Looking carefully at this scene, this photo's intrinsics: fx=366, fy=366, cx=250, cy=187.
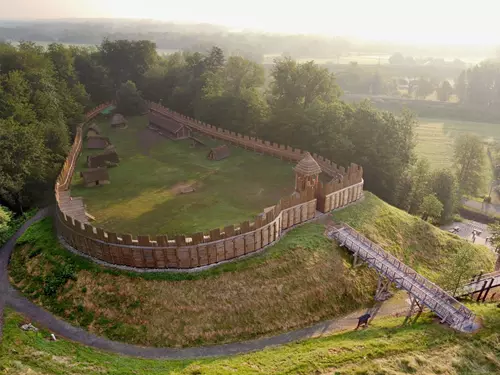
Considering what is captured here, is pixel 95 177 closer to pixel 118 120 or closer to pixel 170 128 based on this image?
pixel 170 128

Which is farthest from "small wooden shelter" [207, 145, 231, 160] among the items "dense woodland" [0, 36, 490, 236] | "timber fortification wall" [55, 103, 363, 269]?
"timber fortification wall" [55, 103, 363, 269]

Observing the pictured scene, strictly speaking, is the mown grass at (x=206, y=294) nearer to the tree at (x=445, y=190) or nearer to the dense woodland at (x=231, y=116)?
the dense woodland at (x=231, y=116)

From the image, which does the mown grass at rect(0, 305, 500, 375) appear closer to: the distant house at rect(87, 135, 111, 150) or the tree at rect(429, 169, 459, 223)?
the tree at rect(429, 169, 459, 223)

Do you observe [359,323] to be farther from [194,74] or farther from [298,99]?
[194,74]

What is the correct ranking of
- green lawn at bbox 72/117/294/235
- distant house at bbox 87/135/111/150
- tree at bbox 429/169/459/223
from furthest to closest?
distant house at bbox 87/135/111/150 < tree at bbox 429/169/459/223 < green lawn at bbox 72/117/294/235

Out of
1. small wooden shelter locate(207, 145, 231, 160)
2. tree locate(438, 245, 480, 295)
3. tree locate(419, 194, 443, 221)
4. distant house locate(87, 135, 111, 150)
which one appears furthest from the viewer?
distant house locate(87, 135, 111, 150)

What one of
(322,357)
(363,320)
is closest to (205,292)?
(322,357)
